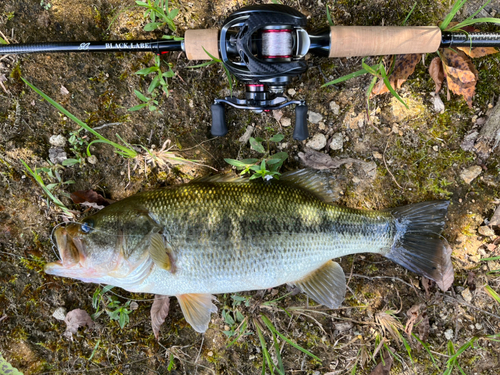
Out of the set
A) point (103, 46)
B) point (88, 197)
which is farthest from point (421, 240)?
point (103, 46)

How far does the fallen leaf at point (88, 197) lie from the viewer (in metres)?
2.73

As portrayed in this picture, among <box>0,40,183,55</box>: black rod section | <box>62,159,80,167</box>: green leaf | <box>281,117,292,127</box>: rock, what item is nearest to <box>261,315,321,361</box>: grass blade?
<box>281,117,292,127</box>: rock

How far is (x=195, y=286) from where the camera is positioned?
241 centimetres

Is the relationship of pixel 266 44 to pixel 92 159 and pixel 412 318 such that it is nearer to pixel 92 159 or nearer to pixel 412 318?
pixel 92 159

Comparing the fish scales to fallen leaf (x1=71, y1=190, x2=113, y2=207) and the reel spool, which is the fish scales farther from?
the reel spool

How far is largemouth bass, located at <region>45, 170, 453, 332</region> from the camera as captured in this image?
7.50 ft

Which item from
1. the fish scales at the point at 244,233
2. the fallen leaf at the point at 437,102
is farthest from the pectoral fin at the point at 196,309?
the fallen leaf at the point at 437,102

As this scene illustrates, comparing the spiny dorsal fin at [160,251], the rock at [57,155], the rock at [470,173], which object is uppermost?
the rock at [57,155]

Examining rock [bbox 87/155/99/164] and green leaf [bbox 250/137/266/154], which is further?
rock [bbox 87/155/99/164]

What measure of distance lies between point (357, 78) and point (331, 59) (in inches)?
11.0

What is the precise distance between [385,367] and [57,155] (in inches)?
135

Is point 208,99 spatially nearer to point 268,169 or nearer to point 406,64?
point 268,169

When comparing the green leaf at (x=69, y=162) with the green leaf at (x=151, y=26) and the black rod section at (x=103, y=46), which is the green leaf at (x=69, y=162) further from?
the green leaf at (x=151, y=26)

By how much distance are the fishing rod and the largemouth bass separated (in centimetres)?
60
